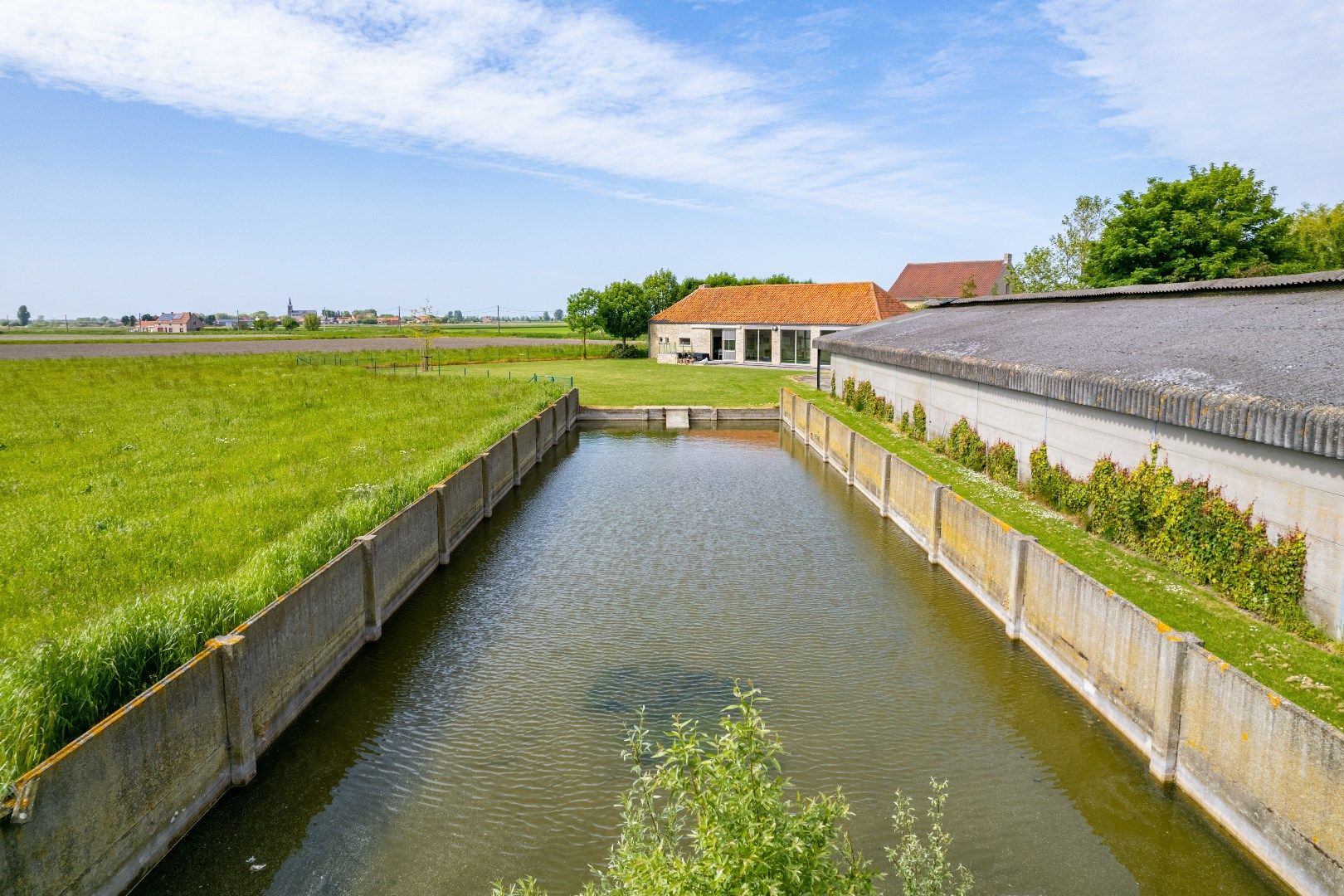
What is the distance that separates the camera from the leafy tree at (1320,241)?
41344 mm

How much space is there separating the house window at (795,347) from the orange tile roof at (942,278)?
93.2ft

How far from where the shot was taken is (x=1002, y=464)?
19.1 meters

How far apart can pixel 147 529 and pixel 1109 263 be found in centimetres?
4283

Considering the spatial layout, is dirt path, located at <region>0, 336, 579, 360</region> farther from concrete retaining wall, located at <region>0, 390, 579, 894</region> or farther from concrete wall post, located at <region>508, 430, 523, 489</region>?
concrete retaining wall, located at <region>0, 390, 579, 894</region>

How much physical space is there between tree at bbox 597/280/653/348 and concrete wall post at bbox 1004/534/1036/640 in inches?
2241

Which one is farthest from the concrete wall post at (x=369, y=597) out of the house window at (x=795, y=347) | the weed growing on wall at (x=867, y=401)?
the house window at (x=795, y=347)

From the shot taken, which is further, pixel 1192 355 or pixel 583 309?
pixel 583 309

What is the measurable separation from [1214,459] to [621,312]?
189ft

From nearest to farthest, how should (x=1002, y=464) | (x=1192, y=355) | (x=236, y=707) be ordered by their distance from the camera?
(x=236, y=707), (x=1192, y=355), (x=1002, y=464)

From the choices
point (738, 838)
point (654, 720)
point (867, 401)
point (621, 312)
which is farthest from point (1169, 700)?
point (621, 312)

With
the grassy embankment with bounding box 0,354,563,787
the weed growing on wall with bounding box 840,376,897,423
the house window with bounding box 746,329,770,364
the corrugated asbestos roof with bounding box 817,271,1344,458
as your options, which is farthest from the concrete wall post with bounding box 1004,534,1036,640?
the house window with bounding box 746,329,770,364

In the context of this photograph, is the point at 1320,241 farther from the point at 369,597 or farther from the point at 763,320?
the point at 369,597

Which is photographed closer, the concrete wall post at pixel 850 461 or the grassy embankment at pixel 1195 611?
the grassy embankment at pixel 1195 611

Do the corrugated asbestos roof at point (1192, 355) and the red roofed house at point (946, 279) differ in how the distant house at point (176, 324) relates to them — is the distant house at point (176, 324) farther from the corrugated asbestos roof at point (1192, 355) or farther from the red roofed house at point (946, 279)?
the corrugated asbestos roof at point (1192, 355)
